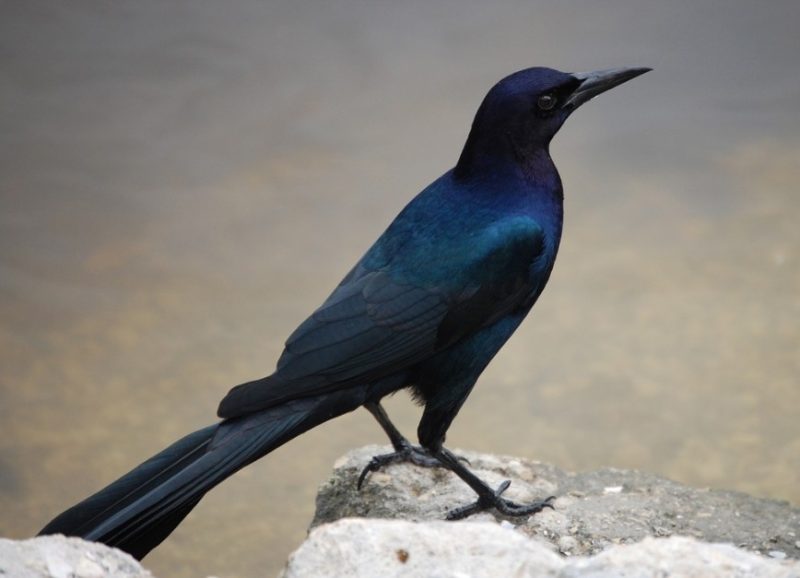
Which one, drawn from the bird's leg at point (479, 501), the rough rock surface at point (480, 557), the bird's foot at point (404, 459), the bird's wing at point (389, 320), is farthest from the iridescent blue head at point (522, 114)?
the rough rock surface at point (480, 557)

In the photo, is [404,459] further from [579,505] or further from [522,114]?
→ [522,114]

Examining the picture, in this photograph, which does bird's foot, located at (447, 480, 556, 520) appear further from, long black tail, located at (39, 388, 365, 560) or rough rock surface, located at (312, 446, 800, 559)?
long black tail, located at (39, 388, 365, 560)

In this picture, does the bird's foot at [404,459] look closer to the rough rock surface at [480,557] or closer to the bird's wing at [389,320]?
the bird's wing at [389,320]

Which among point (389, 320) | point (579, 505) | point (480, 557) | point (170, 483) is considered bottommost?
point (480, 557)

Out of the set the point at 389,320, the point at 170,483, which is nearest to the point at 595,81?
the point at 389,320

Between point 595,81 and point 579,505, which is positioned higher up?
point 595,81

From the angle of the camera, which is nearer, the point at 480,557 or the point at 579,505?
the point at 480,557
